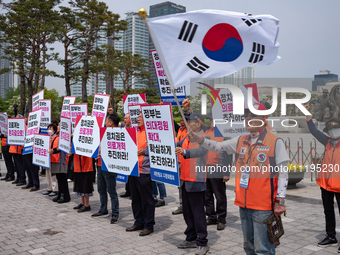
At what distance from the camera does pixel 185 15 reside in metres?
4.34

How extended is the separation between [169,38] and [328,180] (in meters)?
3.25

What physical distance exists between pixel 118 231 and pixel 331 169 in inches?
Answer: 152

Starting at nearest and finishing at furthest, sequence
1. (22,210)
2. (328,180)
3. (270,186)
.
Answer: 1. (270,186)
2. (328,180)
3. (22,210)

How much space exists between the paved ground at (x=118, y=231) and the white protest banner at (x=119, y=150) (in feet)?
3.89

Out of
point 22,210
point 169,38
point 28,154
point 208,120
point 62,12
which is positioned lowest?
point 22,210

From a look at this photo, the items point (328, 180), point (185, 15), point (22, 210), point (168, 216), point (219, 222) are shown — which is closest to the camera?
point (185, 15)

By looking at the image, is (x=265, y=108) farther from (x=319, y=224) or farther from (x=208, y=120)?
(x=319, y=224)

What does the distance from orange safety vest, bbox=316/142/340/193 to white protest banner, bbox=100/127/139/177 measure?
3.07 meters

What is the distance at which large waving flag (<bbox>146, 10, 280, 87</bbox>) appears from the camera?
4320 mm

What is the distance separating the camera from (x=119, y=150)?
6.25 m

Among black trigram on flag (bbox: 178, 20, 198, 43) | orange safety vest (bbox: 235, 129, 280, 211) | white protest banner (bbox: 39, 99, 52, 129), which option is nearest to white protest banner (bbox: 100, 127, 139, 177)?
black trigram on flag (bbox: 178, 20, 198, 43)

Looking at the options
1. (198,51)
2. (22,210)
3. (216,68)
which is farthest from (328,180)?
(22,210)

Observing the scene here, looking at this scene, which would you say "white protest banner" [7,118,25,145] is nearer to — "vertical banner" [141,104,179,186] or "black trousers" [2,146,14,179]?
"black trousers" [2,146,14,179]

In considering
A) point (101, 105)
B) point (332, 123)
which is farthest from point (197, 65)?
point (101, 105)
